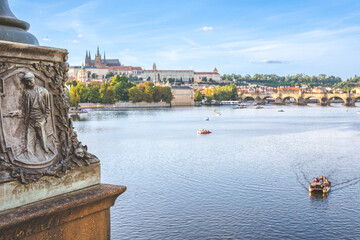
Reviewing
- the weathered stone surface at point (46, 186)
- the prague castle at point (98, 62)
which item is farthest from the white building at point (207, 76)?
the weathered stone surface at point (46, 186)

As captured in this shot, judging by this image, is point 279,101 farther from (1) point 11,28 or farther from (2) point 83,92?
(1) point 11,28

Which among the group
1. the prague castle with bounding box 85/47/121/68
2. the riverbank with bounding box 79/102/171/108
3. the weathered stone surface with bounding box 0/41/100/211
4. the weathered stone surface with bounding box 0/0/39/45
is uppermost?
the prague castle with bounding box 85/47/121/68

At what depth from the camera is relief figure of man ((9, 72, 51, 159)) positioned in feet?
8.09

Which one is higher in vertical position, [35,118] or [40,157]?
[35,118]

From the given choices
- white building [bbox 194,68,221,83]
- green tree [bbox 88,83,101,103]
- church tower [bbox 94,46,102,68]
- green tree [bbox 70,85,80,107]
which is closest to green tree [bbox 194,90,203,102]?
green tree [bbox 88,83,101,103]

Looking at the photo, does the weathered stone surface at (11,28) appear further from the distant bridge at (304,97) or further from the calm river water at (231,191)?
the distant bridge at (304,97)

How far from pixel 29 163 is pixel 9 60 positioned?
0.59 m

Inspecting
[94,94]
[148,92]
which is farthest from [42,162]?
[148,92]

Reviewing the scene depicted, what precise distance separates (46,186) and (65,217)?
0.70ft

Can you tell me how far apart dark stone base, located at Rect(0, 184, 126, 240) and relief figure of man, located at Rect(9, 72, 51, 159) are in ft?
1.05

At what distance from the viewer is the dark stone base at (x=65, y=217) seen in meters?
2.25

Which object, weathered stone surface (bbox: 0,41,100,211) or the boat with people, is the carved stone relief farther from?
the boat with people

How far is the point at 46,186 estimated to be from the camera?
2.49 meters

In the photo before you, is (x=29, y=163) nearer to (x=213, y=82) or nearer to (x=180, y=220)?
(x=180, y=220)
